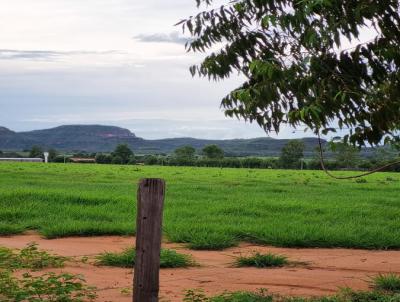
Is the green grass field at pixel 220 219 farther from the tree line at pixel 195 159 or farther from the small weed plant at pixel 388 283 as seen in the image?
the tree line at pixel 195 159

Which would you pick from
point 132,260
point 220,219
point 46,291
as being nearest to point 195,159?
point 220,219

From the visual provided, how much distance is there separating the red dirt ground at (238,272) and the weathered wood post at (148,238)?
144 cm

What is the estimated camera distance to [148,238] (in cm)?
473

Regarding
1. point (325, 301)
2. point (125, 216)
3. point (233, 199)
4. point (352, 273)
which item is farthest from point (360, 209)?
point (325, 301)

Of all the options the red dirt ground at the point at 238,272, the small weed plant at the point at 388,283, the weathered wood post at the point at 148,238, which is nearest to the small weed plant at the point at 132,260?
the red dirt ground at the point at 238,272

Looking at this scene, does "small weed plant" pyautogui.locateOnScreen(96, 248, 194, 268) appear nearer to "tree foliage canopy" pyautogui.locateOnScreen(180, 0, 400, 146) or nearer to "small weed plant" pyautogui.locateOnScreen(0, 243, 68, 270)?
"small weed plant" pyautogui.locateOnScreen(0, 243, 68, 270)

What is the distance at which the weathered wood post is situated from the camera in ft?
15.4

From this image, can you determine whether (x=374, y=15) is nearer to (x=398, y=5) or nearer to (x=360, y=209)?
(x=398, y=5)

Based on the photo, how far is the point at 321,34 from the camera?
474cm

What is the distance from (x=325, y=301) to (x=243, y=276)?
1671 mm

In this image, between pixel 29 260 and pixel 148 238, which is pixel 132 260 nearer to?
pixel 29 260

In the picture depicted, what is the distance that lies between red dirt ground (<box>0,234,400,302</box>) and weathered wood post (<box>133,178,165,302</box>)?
144 cm

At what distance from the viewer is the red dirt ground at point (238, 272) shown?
6.76 meters

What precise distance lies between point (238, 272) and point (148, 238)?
3185 mm
